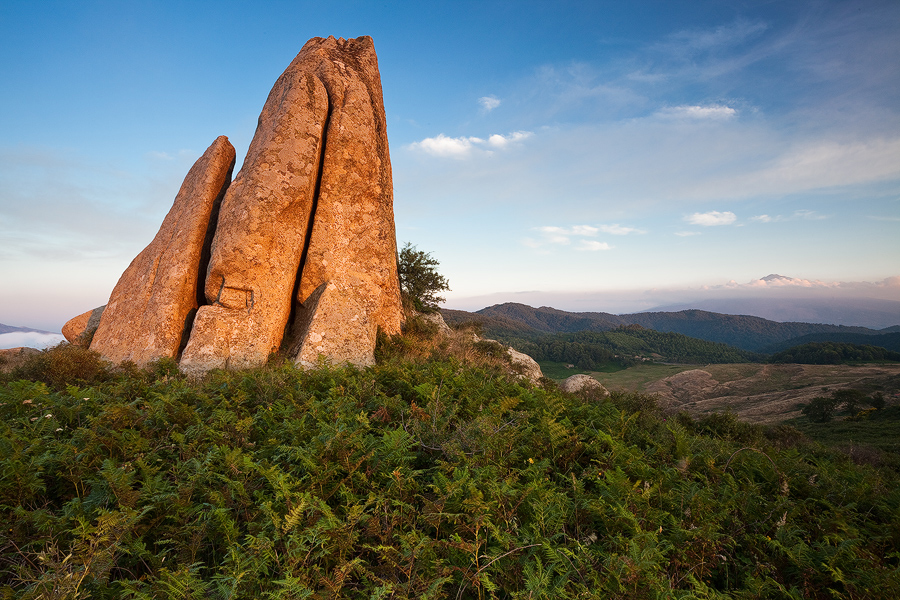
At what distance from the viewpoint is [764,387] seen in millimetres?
43688

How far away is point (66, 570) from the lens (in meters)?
2.48

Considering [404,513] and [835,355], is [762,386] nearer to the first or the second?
[835,355]

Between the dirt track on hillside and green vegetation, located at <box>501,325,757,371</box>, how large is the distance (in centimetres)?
2897

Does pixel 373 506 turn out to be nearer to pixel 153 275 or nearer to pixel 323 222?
pixel 323 222

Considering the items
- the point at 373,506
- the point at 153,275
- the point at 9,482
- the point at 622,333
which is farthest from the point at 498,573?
the point at 622,333

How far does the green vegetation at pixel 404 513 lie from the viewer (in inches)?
103

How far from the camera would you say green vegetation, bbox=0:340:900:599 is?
262cm

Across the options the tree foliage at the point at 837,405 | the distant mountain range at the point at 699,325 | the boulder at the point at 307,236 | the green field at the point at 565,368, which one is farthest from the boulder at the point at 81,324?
the distant mountain range at the point at 699,325

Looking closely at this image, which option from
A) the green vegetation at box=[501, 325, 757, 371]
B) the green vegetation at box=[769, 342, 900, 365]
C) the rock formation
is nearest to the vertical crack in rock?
the rock formation

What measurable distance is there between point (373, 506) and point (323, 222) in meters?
12.0

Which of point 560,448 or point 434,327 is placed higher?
point 434,327

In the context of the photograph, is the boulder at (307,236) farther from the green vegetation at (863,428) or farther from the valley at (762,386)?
the valley at (762,386)

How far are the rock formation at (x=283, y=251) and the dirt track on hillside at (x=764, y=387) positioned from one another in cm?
2371

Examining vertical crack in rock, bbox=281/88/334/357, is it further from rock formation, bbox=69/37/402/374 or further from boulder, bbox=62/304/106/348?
boulder, bbox=62/304/106/348
